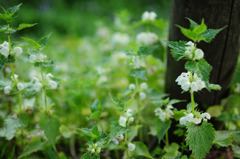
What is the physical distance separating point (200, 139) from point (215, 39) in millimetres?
663

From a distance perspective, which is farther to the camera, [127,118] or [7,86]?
[7,86]

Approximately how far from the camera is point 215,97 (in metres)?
1.60

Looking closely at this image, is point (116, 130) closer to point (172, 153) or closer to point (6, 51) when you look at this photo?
point (172, 153)

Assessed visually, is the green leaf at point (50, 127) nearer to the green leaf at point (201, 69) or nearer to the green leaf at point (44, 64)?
the green leaf at point (44, 64)

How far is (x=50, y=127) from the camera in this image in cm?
136

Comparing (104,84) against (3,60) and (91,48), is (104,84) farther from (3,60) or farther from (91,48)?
(91,48)

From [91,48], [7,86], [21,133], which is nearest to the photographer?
[7,86]

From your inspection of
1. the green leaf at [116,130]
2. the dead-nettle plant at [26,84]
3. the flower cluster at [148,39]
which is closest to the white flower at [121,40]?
the flower cluster at [148,39]

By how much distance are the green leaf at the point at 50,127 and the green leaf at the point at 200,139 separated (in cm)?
78

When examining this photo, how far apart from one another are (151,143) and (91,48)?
205 cm

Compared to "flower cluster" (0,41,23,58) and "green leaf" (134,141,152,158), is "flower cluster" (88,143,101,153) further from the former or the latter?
"flower cluster" (0,41,23,58)

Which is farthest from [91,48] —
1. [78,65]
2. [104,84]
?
[104,84]

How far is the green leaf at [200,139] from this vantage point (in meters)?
1.09

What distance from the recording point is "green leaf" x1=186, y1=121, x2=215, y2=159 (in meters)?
1.09
